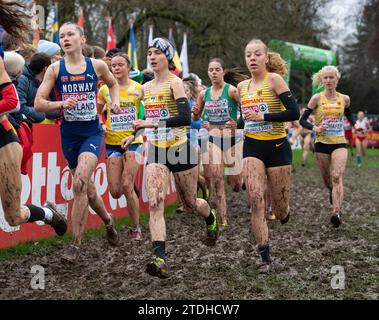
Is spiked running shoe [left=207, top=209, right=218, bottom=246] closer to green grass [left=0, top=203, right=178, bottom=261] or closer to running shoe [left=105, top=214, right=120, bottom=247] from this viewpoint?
running shoe [left=105, top=214, right=120, bottom=247]

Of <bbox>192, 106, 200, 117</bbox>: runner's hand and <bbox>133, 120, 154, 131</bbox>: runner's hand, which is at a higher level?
<bbox>192, 106, 200, 117</bbox>: runner's hand

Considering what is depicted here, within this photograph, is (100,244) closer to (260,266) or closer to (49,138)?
(49,138)

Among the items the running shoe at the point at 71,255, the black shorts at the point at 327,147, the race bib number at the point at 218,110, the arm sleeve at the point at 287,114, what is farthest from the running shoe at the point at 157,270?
the black shorts at the point at 327,147

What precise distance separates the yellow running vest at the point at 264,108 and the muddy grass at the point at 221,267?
132 centimetres

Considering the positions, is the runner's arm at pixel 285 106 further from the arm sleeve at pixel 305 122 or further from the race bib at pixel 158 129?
the arm sleeve at pixel 305 122

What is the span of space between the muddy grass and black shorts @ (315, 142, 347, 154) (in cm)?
108

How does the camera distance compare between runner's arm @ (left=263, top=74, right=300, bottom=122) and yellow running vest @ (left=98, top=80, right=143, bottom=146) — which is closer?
runner's arm @ (left=263, top=74, right=300, bottom=122)

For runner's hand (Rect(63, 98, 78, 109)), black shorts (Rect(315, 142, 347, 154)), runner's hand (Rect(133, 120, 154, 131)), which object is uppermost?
runner's hand (Rect(63, 98, 78, 109))

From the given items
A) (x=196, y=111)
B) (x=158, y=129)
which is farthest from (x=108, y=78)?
(x=196, y=111)

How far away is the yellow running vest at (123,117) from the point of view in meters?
8.53

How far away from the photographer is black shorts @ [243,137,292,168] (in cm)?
649

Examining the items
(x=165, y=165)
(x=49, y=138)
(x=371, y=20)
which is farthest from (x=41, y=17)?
(x=371, y=20)

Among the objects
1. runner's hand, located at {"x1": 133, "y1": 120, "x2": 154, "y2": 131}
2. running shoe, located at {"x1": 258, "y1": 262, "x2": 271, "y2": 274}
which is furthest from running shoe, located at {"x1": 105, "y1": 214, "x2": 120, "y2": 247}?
running shoe, located at {"x1": 258, "y1": 262, "x2": 271, "y2": 274}
